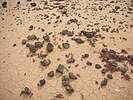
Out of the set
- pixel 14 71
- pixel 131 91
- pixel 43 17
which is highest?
pixel 43 17

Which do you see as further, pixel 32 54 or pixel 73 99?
pixel 32 54

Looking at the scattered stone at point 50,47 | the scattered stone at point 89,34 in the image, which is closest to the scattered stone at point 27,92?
the scattered stone at point 50,47

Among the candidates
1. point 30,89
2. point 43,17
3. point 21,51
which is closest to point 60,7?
point 43,17

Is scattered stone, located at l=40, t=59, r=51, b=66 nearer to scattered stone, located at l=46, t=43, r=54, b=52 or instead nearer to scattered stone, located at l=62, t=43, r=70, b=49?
scattered stone, located at l=46, t=43, r=54, b=52

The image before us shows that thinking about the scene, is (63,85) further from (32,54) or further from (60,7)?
(60,7)

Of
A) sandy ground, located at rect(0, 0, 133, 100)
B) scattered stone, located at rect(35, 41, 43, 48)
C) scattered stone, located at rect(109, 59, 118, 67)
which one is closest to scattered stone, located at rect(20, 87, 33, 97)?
sandy ground, located at rect(0, 0, 133, 100)

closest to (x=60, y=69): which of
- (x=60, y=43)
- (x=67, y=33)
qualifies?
(x=60, y=43)

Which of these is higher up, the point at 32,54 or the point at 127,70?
the point at 32,54

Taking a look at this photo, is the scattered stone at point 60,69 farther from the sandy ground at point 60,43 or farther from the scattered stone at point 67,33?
the scattered stone at point 67,33

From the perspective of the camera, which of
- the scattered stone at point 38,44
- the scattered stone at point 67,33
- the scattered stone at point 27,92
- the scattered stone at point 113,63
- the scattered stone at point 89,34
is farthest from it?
the scattered stone at point 67,33
